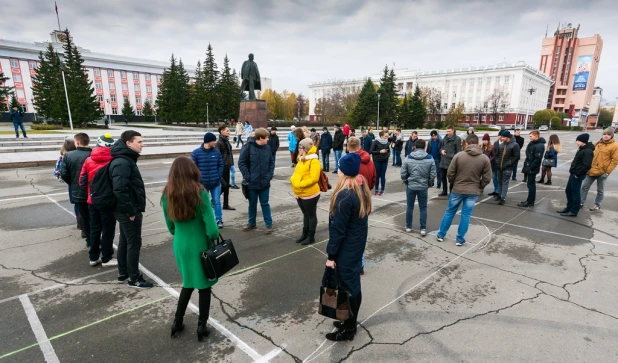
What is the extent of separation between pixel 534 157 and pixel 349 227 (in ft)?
25.3

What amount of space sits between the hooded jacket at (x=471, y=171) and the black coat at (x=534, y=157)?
3589 millimetres

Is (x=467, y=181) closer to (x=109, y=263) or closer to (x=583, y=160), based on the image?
(x=583, y=160)

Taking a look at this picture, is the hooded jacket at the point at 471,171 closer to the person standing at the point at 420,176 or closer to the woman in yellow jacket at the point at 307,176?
the person standing at the point at 420,176

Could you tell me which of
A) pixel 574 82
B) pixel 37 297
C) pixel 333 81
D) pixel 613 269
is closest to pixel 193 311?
pixel 37 297

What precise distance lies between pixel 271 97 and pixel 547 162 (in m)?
88.6

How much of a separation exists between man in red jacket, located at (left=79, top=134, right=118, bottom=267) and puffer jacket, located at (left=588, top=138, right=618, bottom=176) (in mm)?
10046

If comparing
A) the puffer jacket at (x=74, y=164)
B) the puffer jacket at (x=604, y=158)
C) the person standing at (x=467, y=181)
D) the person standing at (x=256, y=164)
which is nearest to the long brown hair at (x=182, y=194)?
the person standing at (x=256, y=164)

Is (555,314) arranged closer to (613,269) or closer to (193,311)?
(613,269)

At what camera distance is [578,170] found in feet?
23.0

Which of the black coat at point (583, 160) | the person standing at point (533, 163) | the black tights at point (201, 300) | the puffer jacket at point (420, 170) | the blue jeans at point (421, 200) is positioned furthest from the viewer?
the person standing at point (533, 163)

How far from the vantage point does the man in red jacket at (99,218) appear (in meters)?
4.00

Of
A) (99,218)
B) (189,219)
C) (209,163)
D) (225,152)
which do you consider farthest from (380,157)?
(189,219)

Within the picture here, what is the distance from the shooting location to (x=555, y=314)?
3.53 m

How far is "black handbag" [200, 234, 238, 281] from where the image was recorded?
108 inches
